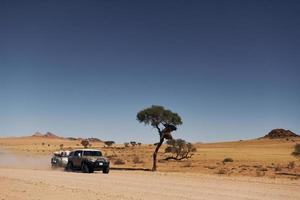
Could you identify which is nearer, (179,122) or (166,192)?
(166,192)

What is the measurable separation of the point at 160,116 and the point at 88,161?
11547 mm

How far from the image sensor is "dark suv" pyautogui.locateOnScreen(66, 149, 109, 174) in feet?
119

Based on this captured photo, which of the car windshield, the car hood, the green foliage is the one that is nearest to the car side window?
the car windshield

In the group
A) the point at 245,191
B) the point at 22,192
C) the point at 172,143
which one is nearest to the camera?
the point at 22,192

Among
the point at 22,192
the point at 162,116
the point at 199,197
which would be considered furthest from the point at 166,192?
the point at 162,116

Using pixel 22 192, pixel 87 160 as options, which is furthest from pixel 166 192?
pixel 87 160

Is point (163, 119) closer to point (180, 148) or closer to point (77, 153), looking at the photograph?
point (77, 153)

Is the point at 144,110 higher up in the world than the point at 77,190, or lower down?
higher up

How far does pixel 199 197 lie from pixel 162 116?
27034 millimetres

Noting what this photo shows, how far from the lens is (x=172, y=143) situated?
77750mm

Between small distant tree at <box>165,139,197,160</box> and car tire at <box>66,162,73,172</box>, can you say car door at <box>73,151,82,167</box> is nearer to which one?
car tire at <box>66,162,73,172</box>

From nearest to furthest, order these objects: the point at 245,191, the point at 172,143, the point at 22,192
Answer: the point at 22,192, the point at 245,191, the point at 172,143

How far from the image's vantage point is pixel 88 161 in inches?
1442

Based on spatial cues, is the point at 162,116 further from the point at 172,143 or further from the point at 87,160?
the point at 172,143
